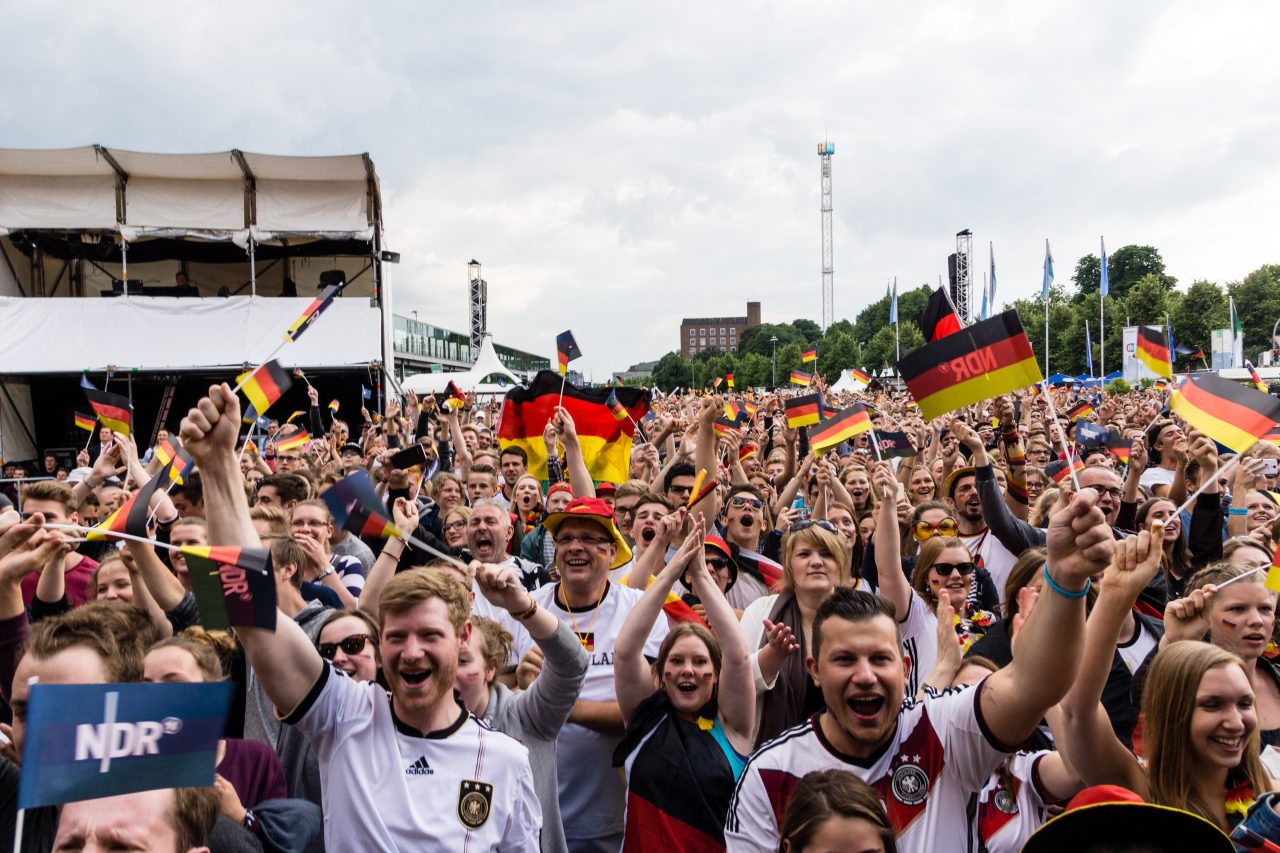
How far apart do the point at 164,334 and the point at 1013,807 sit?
19542 millimetres

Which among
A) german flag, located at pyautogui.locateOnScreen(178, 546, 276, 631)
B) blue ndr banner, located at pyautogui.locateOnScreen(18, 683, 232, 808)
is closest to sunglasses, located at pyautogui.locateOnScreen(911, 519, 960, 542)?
german flag, located at pyautogui.locateOnScreen(178, 546, 276, 631)

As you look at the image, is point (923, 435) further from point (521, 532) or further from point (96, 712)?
point (96, 712)

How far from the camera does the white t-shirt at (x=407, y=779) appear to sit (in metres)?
2.51

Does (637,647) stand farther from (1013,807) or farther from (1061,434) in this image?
(1061,434)

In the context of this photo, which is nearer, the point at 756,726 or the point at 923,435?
the point at 756,726

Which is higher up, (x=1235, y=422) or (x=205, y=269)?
(x=205, y=269)

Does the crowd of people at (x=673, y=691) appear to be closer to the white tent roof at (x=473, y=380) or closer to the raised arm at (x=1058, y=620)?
the raised arm at (x=1058, y=620)

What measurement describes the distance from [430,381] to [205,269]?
1040cm

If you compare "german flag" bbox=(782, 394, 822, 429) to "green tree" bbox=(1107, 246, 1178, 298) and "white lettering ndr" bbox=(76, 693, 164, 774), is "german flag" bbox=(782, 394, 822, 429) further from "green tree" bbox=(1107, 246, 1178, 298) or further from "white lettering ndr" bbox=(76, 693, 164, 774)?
"green tree" bbox=(1107, 246, 1178, 298)

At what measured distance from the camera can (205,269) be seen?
71.7 ft

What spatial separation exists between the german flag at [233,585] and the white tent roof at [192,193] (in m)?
17.2

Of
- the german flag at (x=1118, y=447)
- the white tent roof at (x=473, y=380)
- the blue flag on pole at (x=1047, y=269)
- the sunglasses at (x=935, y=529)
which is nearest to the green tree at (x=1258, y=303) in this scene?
the blue flag on pole at (x=1047, y=269)

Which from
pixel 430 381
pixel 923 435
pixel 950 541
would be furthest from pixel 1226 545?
pixel 430 381

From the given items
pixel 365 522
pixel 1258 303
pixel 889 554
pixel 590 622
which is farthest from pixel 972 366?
pixel 1258 303
